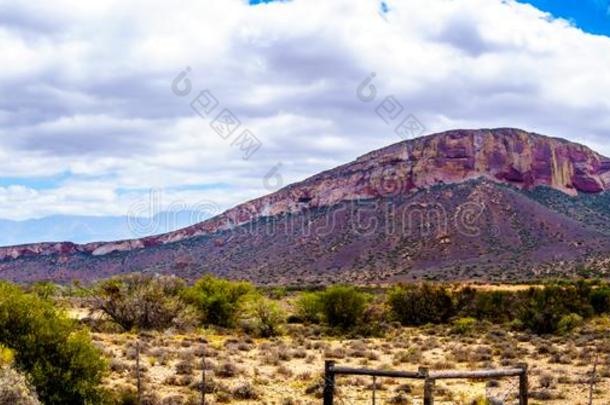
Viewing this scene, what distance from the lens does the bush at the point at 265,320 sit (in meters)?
33.8

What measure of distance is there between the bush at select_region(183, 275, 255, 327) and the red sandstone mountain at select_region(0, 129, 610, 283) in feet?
132

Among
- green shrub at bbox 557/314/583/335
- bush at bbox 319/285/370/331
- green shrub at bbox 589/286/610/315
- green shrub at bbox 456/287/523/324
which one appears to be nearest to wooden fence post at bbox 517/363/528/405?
green shrub at bbox 557/314/583/335

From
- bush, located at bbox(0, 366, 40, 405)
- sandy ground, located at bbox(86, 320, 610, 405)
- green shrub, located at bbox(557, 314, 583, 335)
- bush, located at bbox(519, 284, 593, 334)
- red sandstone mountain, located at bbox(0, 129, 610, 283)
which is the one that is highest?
Result: red sandstone mountain, located at bbox(0, 129, 610, 283)

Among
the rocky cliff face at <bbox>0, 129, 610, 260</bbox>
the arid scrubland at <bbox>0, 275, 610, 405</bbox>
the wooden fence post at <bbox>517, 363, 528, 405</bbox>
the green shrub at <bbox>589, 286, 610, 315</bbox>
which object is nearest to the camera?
the wooden fence post at <bbox>517, 363, 528, 405</bbox>

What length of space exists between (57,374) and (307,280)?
66876mm

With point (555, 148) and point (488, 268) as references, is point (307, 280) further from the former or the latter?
point (555, 148)

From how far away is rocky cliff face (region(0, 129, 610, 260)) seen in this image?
10625 centimetres

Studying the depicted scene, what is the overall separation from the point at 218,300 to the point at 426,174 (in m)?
73.2

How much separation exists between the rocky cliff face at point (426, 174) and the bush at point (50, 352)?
92338 millimetres

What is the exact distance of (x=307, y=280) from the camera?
78.5 metres

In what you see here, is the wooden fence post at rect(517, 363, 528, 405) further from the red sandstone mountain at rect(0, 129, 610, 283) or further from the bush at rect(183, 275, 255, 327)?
the red sandstone mountain at rect(0, 129, 610, 283)

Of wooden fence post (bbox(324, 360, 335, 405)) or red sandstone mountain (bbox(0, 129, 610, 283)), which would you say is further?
red sandstone mountain (bbox(0, 129, 610, 283))

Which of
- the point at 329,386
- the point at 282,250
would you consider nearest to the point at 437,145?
the point at 282,250

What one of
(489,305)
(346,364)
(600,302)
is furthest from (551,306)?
(346,364)
